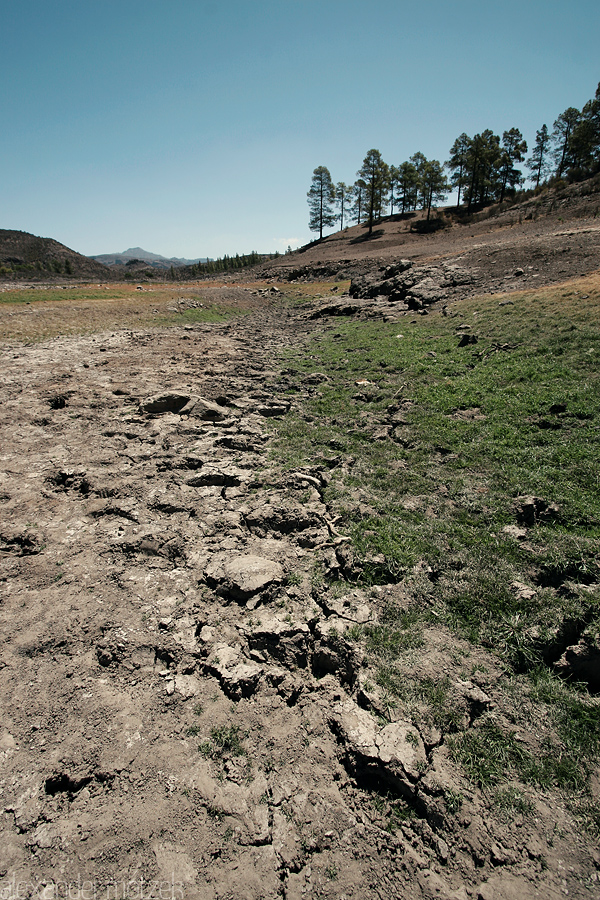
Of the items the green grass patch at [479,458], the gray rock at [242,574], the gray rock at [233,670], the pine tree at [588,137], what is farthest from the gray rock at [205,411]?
the pine tree at [588,137]

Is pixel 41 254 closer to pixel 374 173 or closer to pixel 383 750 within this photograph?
pixel 374 173

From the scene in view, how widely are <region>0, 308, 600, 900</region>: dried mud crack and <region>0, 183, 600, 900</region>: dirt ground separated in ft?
0.06

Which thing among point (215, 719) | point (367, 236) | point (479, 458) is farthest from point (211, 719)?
point (367, 236)

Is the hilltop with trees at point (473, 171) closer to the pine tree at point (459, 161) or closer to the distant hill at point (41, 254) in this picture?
the pine tree at point (459, 161)

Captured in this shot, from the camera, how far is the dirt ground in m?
2.89

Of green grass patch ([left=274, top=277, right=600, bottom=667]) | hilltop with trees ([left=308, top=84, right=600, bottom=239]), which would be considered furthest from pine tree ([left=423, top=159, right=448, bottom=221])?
green grass patch ([left=274, top=277, right=600, bottom=667])

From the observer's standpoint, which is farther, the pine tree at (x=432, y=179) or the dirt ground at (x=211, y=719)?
the pine tree at (x=432, y=179)

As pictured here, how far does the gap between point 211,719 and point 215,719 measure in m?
0.04

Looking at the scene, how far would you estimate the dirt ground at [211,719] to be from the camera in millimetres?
2891

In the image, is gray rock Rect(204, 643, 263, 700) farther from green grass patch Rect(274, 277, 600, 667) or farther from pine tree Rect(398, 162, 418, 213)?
pine tree Rect(398, 162, 418, 213)

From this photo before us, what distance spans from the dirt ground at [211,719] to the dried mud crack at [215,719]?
17mm

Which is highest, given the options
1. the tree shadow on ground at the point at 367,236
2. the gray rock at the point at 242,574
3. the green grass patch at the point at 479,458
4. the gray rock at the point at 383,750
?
the tree shadow on ground at the point at 367,236

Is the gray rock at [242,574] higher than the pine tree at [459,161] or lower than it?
lower

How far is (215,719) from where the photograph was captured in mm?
3867
